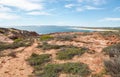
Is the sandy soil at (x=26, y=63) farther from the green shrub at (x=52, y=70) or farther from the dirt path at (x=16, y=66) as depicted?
the green shrub at (x=52, y=70)

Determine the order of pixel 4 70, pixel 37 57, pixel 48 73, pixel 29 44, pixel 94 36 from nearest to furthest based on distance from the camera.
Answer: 1. pixel 48 73
2. pixel 4 70
3. pixel 37 57
4. pixel 29 44
5. pixel 94 36

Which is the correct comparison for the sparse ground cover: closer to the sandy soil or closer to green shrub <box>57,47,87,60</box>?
the sandy soil

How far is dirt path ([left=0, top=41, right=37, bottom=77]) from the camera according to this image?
551 inches

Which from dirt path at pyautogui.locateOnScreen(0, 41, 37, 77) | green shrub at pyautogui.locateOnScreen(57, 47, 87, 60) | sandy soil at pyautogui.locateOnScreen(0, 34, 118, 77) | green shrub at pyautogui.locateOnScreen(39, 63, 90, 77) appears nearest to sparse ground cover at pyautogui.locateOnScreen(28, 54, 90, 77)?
green shrub at pyautogui.locateOnScreen(39, 63, 90, 77)

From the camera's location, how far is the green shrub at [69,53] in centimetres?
1582

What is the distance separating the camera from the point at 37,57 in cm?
1630

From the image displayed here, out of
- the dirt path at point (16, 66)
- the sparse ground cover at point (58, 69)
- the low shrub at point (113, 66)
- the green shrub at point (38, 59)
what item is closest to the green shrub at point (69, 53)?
the green shrub at point (38, 59)

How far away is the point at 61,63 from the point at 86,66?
5.85 feet

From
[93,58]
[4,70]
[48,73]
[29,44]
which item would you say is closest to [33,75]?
[48,73]

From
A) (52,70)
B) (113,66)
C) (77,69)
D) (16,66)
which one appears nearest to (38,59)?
(16,66)

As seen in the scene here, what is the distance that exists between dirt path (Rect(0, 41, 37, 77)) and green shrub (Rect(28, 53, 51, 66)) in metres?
0.38

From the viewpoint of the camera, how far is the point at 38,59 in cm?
1592

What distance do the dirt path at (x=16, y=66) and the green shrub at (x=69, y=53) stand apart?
2289mm

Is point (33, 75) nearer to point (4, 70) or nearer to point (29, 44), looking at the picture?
point (4, 70)
